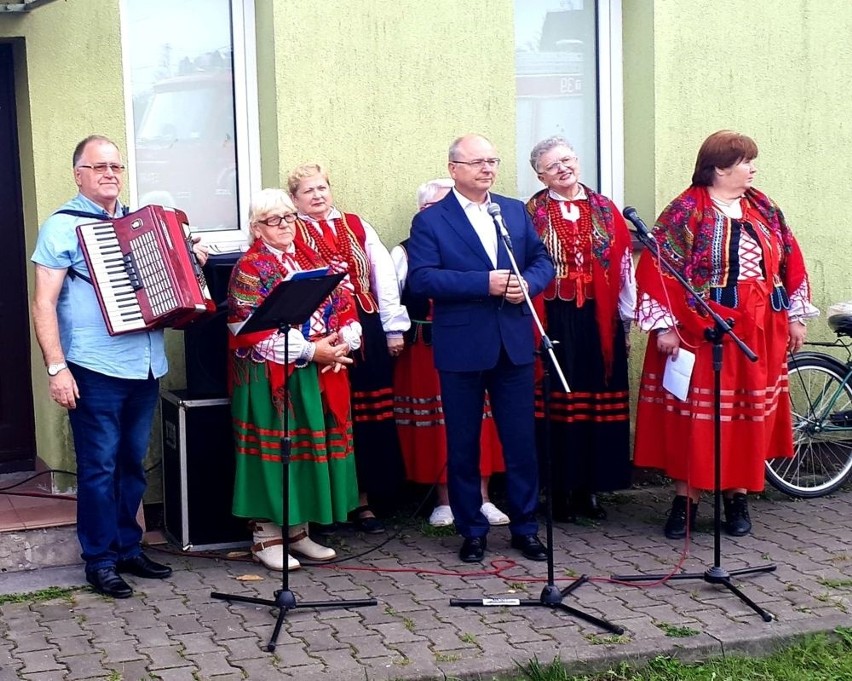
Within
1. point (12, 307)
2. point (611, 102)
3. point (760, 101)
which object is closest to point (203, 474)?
point (12, 307)

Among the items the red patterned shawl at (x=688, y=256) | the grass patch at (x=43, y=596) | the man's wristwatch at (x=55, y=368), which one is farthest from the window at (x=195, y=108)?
the red patterned shawl at (x=688, y=256)

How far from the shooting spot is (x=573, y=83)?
7.89 meters

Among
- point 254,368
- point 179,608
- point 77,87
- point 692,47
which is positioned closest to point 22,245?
point 77,87

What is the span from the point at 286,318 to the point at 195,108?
2.07 metres

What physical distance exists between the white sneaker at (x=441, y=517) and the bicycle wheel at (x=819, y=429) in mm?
1933

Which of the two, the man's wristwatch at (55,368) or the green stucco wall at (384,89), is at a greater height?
the green stucco wall at (384,89)

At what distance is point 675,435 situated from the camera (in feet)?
22.1

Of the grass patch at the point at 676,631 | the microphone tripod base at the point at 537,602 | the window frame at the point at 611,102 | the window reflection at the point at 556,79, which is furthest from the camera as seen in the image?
the window frame at the point at 611,102

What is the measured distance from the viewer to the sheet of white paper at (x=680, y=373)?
6.54m

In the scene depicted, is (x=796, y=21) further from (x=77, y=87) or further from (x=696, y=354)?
(x=77, y=87)

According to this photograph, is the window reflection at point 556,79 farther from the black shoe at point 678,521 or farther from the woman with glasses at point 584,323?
the black shoe at point 678,521

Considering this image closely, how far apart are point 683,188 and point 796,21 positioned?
48.8 inches

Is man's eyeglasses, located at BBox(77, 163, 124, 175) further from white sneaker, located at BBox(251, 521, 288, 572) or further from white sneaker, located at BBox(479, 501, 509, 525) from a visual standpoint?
white sneaker, located at BBox(479, 501, 509, 525)

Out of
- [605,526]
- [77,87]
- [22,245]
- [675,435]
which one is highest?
[77,87]
